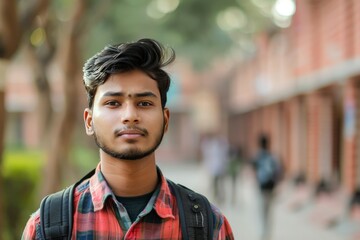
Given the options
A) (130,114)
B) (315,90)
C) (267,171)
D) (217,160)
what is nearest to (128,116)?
(130,114)

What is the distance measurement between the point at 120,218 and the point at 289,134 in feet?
70.0

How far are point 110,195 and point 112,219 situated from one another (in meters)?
0.09

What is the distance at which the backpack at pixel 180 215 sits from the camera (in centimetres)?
226

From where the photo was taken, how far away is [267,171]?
1005cm

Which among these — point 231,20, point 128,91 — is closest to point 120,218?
point 128,91

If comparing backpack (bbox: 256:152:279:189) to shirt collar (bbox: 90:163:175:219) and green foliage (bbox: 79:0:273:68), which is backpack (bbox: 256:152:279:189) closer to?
shirt collar (bbox: 90:163:175:219)

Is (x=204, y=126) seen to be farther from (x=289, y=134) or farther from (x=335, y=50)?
(x=335, y=50)

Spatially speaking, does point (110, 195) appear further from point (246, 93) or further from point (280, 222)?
point (246, 93)

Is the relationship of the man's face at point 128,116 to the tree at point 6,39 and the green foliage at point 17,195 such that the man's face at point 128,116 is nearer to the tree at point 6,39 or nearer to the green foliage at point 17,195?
the tree at point 6,39

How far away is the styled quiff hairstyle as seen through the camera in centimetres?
239

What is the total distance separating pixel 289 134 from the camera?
23.3m

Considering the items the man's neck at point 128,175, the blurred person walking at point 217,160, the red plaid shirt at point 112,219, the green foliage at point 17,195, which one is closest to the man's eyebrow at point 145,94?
the man's neck at point 128,175

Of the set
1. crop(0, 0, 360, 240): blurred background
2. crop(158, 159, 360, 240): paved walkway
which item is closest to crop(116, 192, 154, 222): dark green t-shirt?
crop(0, 0, 360, 240): blurred background

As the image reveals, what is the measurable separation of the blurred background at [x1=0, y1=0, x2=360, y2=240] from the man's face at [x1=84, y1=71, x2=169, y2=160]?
722 mm
